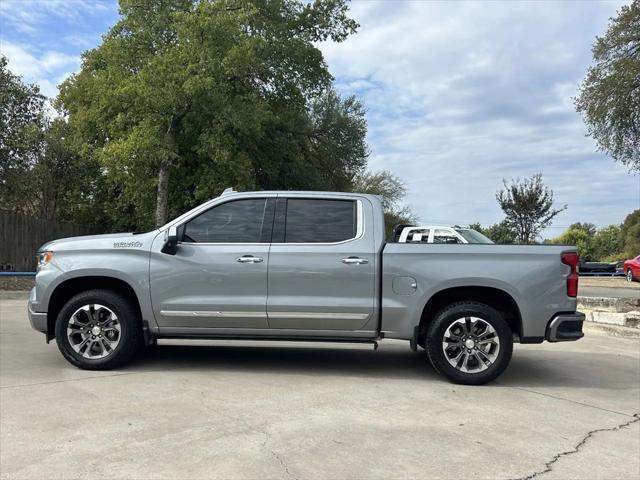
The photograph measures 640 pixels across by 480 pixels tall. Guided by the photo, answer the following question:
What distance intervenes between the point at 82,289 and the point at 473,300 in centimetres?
434

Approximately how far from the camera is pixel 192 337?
20.5 ft

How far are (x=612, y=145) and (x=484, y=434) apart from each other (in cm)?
2317

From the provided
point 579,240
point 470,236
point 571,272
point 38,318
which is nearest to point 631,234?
point 579,240

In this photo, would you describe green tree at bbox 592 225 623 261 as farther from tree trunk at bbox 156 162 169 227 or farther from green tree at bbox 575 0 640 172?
tree trunk at bbox 156 162 169 227

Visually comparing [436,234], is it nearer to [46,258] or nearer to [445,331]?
[445,331]

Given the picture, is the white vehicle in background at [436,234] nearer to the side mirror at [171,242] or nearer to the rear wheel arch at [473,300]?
the rear wheel arch at [473,300]

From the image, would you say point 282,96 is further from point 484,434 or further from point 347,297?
point 484,434

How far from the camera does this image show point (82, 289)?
641 cm

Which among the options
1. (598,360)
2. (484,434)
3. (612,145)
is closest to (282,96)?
(612,145)

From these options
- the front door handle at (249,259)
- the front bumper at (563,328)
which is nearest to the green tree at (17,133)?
the front door handle at (249,259)

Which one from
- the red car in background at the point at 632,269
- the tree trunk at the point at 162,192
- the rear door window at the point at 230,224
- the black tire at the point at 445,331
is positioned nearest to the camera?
the black tire at the point at 445,331

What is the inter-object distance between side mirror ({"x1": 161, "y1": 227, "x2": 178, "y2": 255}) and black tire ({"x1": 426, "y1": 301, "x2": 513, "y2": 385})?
112 inches

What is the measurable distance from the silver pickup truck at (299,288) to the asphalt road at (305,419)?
1.48 ft

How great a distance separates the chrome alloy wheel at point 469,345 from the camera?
5938 mm
